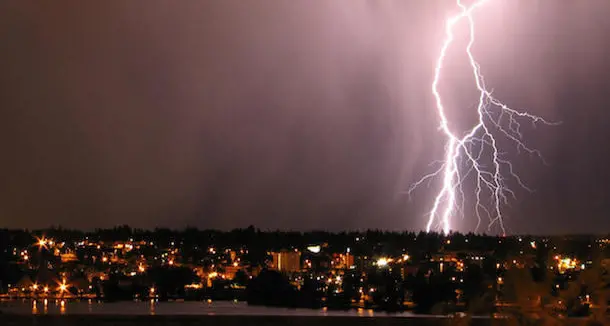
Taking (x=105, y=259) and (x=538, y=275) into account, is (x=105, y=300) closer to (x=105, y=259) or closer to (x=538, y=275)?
(x=105, y=259)

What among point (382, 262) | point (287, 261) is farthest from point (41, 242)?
point (382, 262)

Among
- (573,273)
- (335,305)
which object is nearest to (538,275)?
(573,273)

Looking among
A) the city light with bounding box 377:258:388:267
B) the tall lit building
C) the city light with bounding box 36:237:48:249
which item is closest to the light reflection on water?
the city light with bounding box 377:258:388:267

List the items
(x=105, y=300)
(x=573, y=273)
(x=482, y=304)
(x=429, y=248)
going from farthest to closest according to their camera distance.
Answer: (x=429, y=248) < (x=105, y=300) < (x=573, y=273) < (x=482, y=304)

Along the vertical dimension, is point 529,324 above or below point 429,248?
below

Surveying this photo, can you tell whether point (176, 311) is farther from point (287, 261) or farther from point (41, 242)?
point (41, 242)

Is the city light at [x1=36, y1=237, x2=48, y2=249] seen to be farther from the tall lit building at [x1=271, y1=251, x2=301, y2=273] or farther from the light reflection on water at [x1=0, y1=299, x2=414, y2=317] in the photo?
the light reflection on water at [x1=0, y1=299, x2=414, y2=317]

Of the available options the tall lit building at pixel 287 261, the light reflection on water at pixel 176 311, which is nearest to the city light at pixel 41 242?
the tall lit building at pixel 287 261

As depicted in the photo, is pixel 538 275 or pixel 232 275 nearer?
pixel 538 275
